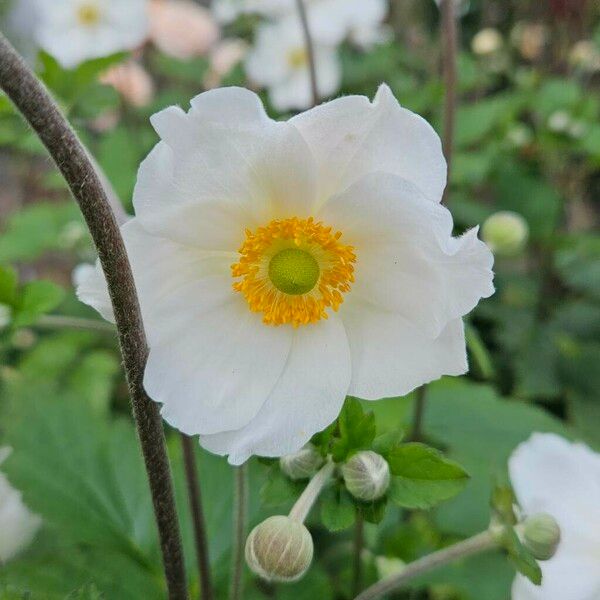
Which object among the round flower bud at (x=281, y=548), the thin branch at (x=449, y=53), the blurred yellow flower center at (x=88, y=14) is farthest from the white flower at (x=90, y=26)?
the round flower bud at (x=281, y=548)

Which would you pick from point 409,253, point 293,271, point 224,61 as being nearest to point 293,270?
point 293,271

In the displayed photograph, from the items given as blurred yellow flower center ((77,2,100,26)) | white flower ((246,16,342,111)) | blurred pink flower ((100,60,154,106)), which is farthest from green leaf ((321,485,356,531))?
blurred yellow flower center ((77,2,100,26))

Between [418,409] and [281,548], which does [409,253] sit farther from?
[418,409]

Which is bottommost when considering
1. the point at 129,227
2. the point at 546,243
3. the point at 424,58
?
the point at 546,243

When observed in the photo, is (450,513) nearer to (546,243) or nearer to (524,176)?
(546,243)

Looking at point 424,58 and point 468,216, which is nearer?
point 468,216

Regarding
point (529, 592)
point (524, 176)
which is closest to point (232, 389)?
point (529, 592)
